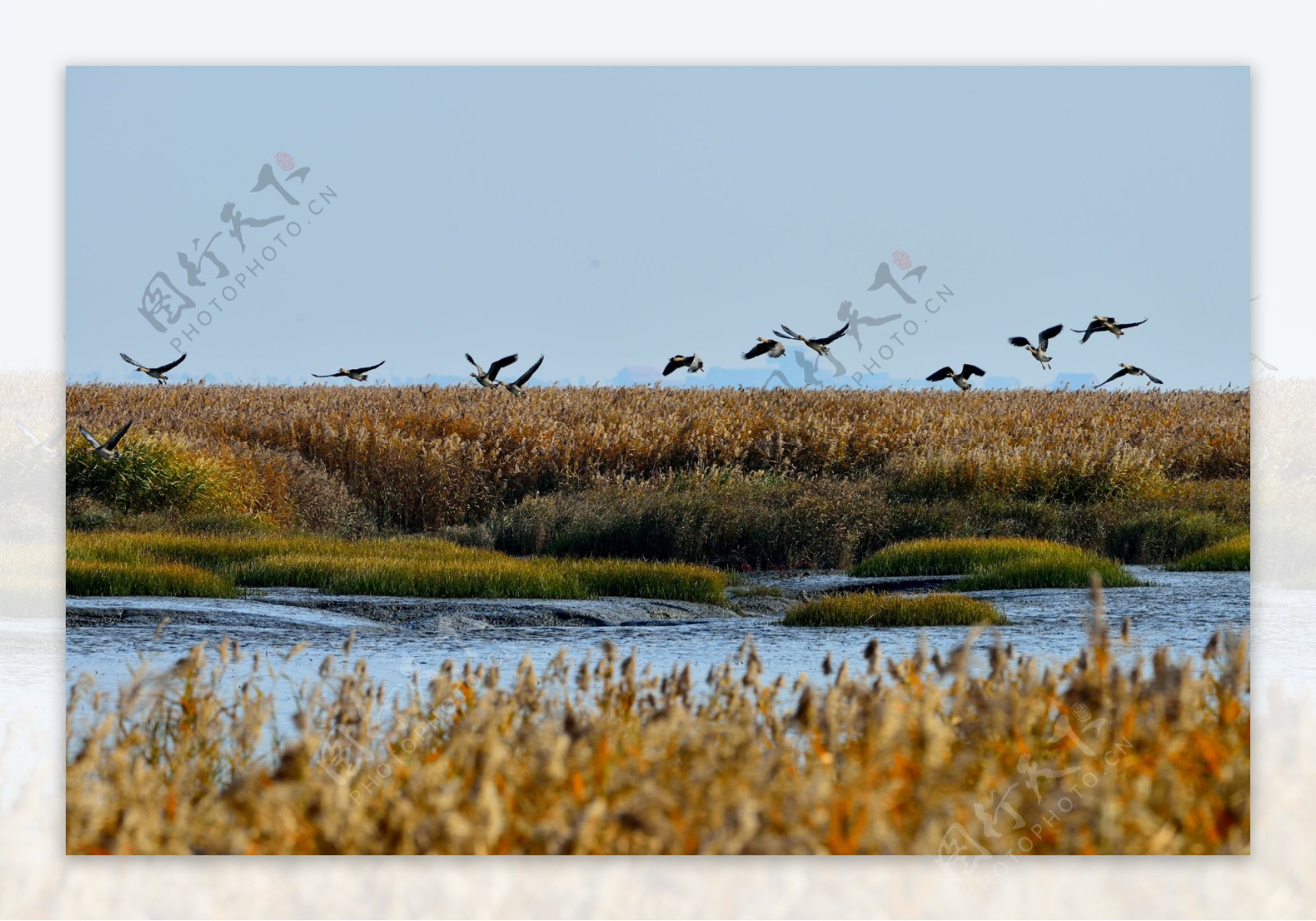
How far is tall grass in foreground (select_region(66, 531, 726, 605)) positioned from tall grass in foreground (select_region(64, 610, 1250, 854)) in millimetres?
4317

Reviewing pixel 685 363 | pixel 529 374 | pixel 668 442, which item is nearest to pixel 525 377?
pixel 529 374

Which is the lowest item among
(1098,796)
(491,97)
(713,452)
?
(1098,796)

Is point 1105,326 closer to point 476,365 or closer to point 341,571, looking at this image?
point 476,365

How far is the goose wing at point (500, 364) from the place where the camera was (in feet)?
26.4

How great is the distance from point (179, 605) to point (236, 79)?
361 cm

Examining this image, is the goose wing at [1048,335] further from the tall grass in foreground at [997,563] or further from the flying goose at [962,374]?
the tall grass in foreground at [997,563]

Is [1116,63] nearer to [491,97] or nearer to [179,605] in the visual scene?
[491,97]

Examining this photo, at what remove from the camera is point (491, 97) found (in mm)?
6406

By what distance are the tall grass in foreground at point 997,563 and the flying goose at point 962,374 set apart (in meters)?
1.34

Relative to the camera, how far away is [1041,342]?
7598 millimetres

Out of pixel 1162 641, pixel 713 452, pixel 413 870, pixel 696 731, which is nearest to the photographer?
pixel 696 731

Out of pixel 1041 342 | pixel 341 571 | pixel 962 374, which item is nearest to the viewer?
pixel 1041 342

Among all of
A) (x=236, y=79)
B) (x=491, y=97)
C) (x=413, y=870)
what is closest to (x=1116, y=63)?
(x=491, y=97)

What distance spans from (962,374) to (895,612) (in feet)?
5.71
